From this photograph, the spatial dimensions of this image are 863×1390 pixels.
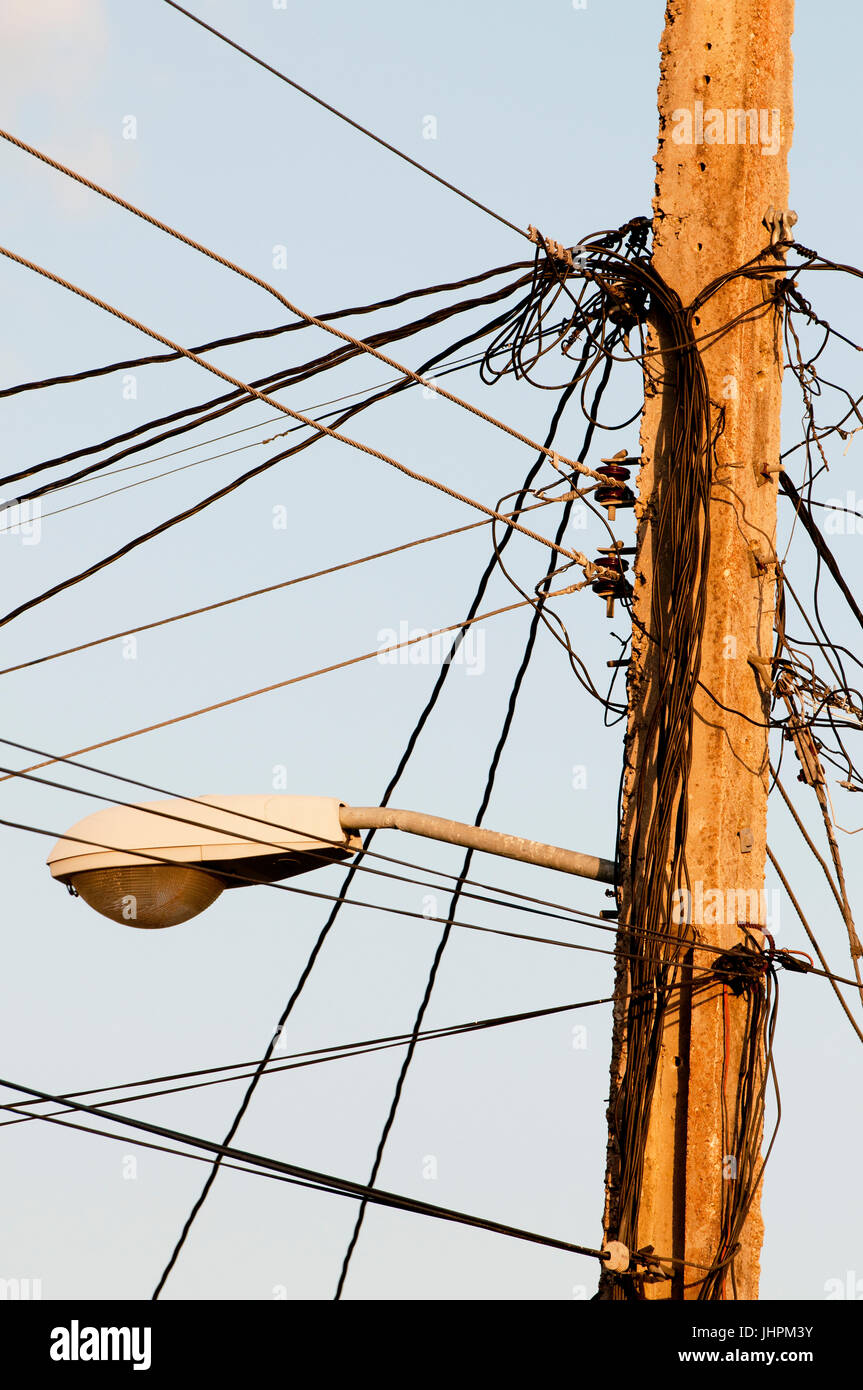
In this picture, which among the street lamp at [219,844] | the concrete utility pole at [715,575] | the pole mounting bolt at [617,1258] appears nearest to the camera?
the pole mounting bolt at [617,1258]

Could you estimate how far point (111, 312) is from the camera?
16.2ft

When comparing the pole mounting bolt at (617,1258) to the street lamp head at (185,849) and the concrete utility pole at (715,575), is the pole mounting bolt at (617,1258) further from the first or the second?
A: the street lamp head at (185,849)

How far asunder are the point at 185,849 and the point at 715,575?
6.32ft

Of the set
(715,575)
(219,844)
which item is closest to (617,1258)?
(219,844)

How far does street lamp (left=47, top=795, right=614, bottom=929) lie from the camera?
5594 mm

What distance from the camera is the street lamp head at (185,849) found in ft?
18.4

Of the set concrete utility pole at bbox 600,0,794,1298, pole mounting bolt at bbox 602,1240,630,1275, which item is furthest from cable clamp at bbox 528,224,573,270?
pole mounting bolt at bbox 602,1240,630,1275

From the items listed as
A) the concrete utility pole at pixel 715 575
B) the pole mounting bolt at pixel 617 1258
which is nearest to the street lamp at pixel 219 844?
the concrete utility pole at pixel 715 575

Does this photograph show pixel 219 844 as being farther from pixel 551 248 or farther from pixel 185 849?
pixel 551 248

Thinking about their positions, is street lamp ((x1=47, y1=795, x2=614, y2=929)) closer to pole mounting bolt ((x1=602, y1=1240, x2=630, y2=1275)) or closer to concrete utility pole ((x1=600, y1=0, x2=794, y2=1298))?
concrete utility pole ((x1=600, y1=0, x2=794, y2=1298))

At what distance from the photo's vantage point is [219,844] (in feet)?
18.3
